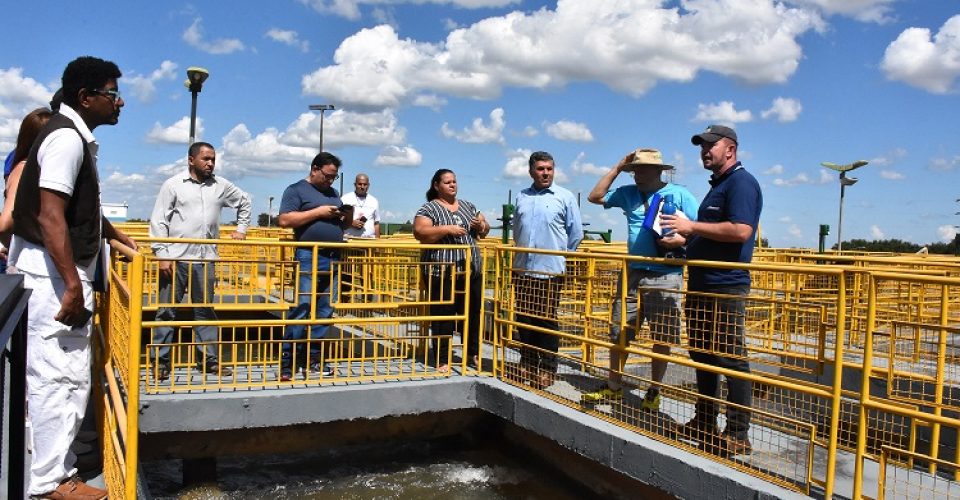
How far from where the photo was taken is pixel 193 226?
6246 millimetres

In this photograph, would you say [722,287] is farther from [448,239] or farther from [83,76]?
[83,76]

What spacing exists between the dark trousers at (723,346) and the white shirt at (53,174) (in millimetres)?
3387

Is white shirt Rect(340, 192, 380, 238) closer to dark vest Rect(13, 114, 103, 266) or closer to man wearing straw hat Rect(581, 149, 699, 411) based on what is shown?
man wearing straw hat Rect(581, 149, 699, 411)

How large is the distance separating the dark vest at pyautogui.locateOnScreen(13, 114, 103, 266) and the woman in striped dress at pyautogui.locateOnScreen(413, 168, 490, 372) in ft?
9.23

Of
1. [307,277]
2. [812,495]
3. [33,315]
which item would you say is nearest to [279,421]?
[307,277]

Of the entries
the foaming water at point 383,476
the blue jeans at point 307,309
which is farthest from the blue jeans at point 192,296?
the foaming water at point 383,476

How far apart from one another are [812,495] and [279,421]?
3566 millimetres

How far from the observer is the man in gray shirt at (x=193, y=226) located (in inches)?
233

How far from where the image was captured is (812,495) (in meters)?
3.85

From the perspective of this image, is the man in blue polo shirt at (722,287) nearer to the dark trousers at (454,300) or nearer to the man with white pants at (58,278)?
the dark trousers at (454,300)

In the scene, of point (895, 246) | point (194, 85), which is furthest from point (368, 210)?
point (895, 246)

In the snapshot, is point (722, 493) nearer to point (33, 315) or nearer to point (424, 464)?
point (424, 464)

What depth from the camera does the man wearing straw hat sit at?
4918 mm

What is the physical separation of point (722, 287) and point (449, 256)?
240cm
